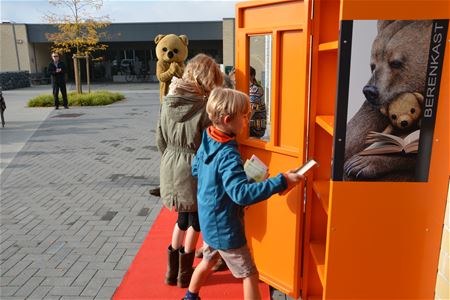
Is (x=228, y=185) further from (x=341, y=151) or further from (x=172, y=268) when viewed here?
(x=172, y=268)

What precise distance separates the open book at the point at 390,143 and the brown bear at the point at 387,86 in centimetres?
3

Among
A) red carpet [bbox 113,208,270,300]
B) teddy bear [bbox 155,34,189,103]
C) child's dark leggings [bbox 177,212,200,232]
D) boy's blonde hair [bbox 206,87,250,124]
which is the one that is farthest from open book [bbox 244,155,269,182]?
teddy bear [bbox 155,34,189,103]

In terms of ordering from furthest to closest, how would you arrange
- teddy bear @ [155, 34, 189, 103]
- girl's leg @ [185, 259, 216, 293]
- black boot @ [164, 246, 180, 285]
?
teddy bear @ [155, 34, 189, 103] < black boot @ [164, 246, 180, 285] < girl's leg @ [185, 259, 216, 293]

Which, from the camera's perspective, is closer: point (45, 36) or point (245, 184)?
point (245, 184)

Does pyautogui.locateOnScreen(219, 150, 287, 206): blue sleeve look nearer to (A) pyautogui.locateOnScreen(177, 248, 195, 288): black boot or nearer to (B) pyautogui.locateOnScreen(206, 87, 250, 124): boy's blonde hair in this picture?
(B) pyautogui.locateOnScreen(206, 87, 250, 124): boy's blonde hair

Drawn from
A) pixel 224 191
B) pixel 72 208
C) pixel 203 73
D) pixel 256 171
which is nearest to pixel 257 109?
pixel 203 73

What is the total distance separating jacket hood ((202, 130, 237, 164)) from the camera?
2.37m

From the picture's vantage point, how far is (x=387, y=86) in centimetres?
204

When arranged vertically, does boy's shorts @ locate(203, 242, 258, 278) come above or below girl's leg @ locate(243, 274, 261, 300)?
above

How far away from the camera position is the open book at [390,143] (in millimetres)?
2070

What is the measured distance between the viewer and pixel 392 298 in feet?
7.61

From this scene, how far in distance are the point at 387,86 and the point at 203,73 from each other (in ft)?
4.38

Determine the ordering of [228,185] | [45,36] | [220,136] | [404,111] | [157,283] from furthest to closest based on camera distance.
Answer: [45,36], [157,283], [220,136], [228,185], [404,111]

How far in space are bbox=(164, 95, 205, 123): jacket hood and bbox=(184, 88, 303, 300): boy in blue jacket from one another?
16.2 inches
